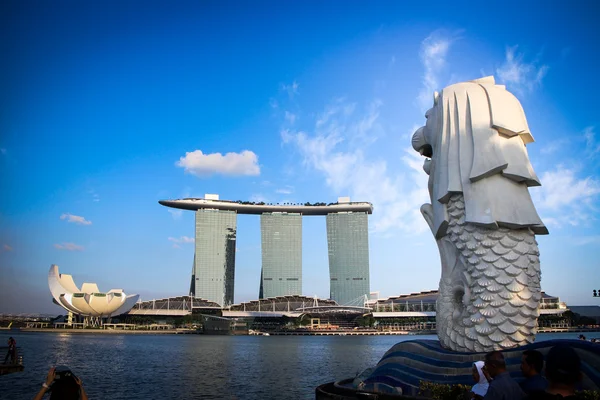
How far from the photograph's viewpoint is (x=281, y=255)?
126 meters

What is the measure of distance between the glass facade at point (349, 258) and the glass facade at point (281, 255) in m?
8.19

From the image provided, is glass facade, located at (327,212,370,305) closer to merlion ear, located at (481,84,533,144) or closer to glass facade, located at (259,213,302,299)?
glass facade, located at (259,213,302,299)

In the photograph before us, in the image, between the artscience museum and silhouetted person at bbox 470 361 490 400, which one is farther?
the artscience museum

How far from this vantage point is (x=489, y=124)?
12758 mm

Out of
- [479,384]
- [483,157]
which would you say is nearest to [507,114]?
[483,157]

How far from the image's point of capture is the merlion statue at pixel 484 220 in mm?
11414

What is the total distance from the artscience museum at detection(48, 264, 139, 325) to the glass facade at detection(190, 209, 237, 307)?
2452 cm

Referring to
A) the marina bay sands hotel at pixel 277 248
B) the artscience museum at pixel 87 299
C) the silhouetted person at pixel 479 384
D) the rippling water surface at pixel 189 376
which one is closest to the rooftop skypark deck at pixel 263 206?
the marina bay sands hotel at pixel 277 248

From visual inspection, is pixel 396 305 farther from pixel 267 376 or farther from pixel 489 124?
pixel 489 124

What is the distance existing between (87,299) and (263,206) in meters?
49.4

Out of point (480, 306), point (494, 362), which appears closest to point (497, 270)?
point (480, 306)

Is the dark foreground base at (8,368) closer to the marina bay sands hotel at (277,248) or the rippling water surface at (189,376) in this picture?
the rippling water surface at (189,376)

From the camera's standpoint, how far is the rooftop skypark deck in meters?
125

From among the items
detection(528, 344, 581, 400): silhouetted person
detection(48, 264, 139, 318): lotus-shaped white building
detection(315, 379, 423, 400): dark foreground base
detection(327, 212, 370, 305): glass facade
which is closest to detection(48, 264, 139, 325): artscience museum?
detection(48, 264, 139, 318): lotus-shaped white building
